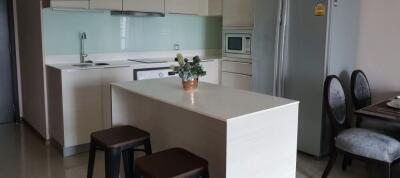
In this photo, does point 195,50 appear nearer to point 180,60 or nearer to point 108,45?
point 108,45

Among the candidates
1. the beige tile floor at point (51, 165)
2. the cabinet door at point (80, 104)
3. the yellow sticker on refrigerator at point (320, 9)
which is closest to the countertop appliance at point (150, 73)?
the cabinet door at point (80, 104)

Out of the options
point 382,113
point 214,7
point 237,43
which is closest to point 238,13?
point 237,43

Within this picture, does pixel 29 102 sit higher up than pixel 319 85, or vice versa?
pixel 319 85

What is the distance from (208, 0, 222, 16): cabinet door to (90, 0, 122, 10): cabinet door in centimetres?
133

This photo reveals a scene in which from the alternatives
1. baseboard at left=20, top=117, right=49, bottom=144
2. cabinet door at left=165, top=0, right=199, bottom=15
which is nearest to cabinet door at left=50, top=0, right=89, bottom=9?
cabinet door at left=165, top=0, right=199, bottom=15

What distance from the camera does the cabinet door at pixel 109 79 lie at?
3854mm

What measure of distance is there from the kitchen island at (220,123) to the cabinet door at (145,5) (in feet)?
5.03

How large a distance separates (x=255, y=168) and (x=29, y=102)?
361 cm

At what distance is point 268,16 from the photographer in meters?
3.79

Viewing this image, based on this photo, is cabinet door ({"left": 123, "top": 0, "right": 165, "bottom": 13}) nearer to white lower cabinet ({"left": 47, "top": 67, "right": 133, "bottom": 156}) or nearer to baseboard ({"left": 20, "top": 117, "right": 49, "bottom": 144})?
white lower cabinet ({"left": 47, "top": 67, "right": 133, "bottom": 156})

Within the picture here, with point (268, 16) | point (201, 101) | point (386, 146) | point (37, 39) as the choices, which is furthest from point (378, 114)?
point (37, 39)

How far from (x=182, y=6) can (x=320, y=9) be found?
73.0 inches

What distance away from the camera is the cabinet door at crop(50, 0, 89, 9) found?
11.9 feet

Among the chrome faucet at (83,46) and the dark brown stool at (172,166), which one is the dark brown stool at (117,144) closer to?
the dark brown stool at (172,166)
